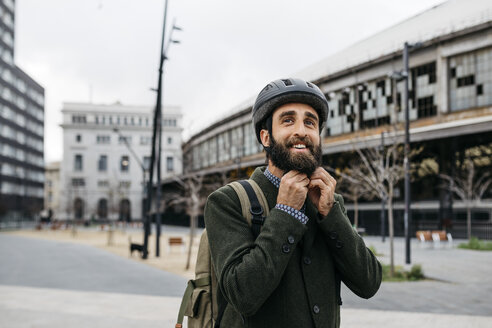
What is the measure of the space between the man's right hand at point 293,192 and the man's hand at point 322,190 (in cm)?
6

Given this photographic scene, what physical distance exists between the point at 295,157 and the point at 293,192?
6.2 inches

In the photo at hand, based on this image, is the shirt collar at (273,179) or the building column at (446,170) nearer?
the shirt collar at (273,179)

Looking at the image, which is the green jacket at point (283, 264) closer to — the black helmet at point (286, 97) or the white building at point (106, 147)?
the black helmet at point (286, 97)

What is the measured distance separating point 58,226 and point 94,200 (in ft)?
108

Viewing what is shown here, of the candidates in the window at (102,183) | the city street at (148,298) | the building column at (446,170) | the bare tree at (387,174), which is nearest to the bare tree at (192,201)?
the city street at (148,298)

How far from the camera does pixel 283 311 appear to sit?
1.98 meters

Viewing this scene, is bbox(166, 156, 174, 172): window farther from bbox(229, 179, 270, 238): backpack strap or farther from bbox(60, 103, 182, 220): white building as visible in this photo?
bbox(229, 179, 270, 238): backpack strap

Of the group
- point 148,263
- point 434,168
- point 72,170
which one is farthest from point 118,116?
point 148,263

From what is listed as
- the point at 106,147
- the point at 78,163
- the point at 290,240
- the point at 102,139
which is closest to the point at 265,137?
the point at 290,240

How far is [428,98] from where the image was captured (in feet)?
112

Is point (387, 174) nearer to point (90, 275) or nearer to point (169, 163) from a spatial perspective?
point (90, 275)

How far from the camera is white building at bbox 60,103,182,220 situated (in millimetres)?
91688

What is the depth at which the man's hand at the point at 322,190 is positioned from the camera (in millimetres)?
1978

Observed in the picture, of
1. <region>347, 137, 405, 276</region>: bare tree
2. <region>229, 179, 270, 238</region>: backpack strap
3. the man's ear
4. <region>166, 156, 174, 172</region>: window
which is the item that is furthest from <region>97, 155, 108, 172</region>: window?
<region>229, 179, 270, 238</region>: backpack strap
